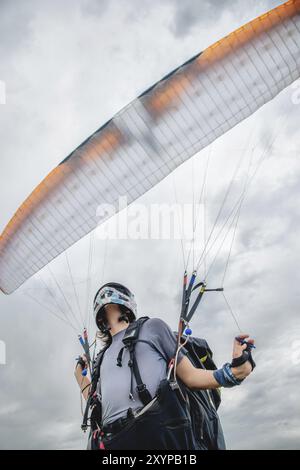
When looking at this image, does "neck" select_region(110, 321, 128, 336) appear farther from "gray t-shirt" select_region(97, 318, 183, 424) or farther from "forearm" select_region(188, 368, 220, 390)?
"forearm" select_region(188, 368, 220, 390)

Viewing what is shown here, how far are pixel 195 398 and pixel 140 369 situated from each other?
0.66 metres

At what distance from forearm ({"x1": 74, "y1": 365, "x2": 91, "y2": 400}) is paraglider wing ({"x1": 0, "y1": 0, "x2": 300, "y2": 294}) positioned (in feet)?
9.86

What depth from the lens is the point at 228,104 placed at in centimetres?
667

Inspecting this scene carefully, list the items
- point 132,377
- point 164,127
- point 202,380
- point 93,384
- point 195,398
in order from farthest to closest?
point 164,127 < point 93,384 < point 195,398 < point 132,377 < point 202,380

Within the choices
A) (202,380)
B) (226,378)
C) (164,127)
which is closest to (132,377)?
(202,380)

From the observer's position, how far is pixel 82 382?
4.67 meters

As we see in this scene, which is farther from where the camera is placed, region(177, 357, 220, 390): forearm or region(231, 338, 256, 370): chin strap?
region(177, 357, 220, 390): forearm

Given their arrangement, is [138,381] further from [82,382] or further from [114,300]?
[82,382]

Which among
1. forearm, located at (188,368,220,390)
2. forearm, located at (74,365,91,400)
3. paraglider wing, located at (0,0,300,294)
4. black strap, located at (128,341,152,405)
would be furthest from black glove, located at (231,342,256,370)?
paraglider wing, located at (0,0,300,294)

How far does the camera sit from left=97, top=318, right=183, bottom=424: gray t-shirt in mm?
3523

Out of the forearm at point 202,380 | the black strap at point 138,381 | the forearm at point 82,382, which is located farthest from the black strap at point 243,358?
the forearm at point 82,382

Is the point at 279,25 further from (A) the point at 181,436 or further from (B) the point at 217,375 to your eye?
(A) the point at 181,436

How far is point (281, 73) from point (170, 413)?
5905 mm
